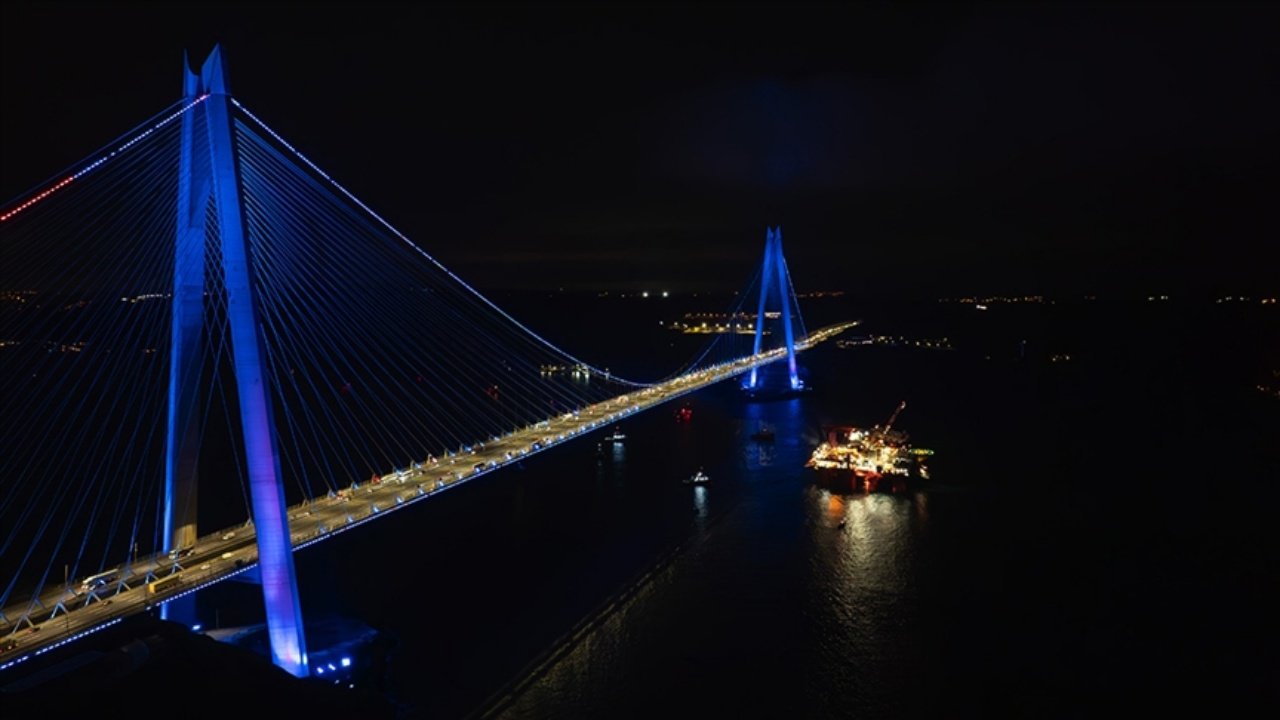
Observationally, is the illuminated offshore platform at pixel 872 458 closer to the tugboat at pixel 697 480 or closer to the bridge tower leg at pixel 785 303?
the tugboat at pixel 697 480

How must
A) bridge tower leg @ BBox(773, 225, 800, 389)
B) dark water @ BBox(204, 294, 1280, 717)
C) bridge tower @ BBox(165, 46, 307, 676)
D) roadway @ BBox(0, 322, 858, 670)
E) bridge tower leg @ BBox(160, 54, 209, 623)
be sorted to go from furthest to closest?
bridge tower leg @ BBox(773, 225, 800, 389), dark water @ BBox(204, 294, 1280, 717), bridge tower leg @ BBox(160, 54, 209, 623), bridge tower @ BBox(165, 46, 307, 676), roadway @ BBox(0, 322, 858, 670)

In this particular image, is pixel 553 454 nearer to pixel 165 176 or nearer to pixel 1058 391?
pixel 165 176

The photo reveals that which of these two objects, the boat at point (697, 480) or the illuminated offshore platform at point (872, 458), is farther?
the illuminated offshore platform at point (872, 458)

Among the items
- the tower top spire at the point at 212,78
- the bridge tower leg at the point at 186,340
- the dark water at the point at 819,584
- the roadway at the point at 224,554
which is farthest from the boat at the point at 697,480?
the tower top spire at the point at 212,78

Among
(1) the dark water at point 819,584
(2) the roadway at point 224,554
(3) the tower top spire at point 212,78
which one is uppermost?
(3) the tower top spire at point 212,78

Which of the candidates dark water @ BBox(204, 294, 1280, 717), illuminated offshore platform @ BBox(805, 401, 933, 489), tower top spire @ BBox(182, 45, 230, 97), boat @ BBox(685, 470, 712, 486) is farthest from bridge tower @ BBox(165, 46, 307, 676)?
illuminated offshore platform @ BBox(805, 401, 933, 489)

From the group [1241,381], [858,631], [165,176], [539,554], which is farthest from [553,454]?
[1241,381]

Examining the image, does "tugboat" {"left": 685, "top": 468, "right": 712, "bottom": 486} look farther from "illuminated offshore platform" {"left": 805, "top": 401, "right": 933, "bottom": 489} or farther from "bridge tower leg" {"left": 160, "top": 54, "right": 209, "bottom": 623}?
"bridge tower leg" {"left": 160, "top": 54, "right": 209, "bottom": 623}
